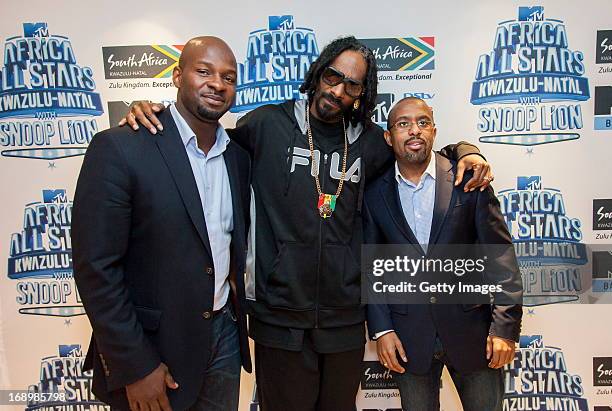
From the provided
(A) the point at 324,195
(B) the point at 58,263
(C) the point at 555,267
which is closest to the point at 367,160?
(A) the point at 324,195

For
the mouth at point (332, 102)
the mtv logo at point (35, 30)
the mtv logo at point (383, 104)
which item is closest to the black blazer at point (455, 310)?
the mouth at point (332, 102)

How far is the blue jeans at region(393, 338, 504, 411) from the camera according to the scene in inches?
72.6

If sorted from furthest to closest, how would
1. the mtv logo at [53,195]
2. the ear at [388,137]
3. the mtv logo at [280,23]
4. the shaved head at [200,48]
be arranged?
the mtv logo at [53,195], the mtv logo at [280,23], the ear at [388,137], the shaved head at [200,48]

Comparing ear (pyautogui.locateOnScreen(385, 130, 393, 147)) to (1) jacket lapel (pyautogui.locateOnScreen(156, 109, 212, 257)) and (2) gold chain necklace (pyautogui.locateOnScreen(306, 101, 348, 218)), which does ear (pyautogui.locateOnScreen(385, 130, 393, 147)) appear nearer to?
(2) gold chain necklace (pyautogui.locateOnScreen(306, 101, 348, 218))

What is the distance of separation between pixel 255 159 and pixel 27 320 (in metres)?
1.90

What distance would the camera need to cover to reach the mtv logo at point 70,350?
8.71ft

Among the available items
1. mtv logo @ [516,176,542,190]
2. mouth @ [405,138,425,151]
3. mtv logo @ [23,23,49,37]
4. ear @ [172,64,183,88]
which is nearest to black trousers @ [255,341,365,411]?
mouth @ [405,138,425,151]

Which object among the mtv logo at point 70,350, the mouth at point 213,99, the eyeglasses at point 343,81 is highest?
the eyeglasses at point 343,81

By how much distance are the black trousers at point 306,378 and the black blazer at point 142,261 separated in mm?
410

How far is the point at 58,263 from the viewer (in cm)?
261

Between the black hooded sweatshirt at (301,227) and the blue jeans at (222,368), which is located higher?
the black hooded sweatshirt at (301,227)

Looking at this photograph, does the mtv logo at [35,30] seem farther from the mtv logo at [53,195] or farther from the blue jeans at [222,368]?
the blue jeans at [222,368]

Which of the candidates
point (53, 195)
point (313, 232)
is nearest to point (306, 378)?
point (313, 232)

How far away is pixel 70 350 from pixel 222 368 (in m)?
1.50
